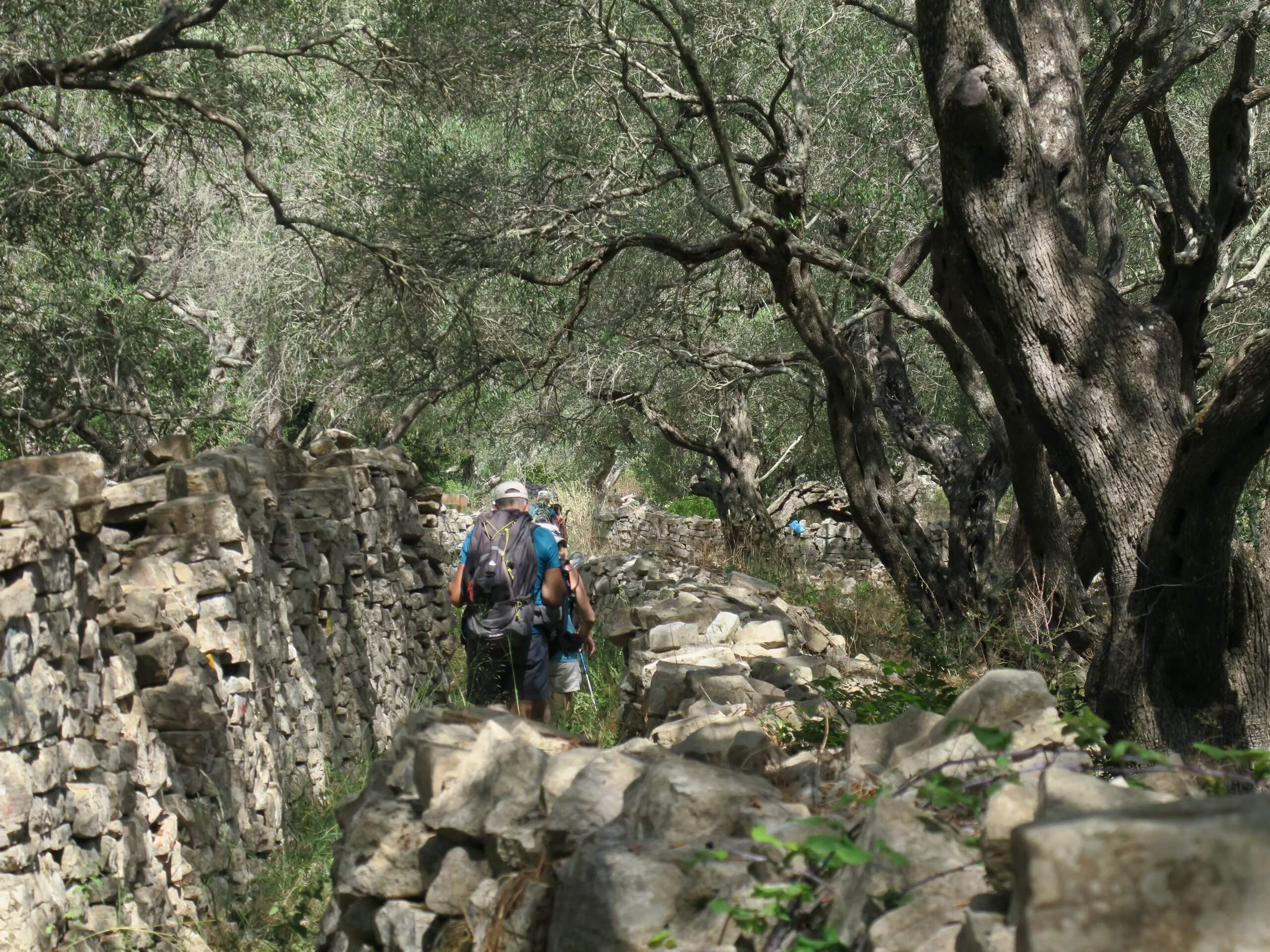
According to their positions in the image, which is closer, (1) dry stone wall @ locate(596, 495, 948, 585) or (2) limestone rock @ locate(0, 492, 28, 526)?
(2) limestone rock @ locate(0, 492, 28, 526)

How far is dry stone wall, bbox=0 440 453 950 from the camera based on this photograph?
444 centimetres

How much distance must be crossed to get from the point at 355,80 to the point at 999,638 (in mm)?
7552

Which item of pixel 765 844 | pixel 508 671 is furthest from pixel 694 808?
pixel 508 671

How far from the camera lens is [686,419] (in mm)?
18203

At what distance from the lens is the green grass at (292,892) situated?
543cm

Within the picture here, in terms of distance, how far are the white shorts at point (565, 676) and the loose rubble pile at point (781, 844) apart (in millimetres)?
3481

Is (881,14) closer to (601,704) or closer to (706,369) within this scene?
(706,369)

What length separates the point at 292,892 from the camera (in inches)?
233

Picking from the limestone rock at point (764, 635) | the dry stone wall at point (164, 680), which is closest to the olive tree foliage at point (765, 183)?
the limestone rock at point (764, 635)

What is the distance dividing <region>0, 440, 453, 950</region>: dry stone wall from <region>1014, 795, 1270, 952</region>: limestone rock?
3.59m

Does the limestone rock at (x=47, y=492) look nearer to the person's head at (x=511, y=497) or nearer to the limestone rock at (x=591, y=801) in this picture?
the limestone rock at (x=591, y=801)

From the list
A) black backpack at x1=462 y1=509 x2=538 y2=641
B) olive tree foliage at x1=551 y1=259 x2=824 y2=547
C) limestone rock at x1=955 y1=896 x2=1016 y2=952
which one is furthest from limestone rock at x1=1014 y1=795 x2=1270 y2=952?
olive tree foliage at x1=551 y1=259 x2=824 y2=547

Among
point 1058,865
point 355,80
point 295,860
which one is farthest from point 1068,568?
point 355,80

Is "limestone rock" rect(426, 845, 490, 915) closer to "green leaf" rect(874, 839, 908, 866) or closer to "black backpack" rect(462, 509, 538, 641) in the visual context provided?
"green leaf" rect(874, 839, 908, 866)
